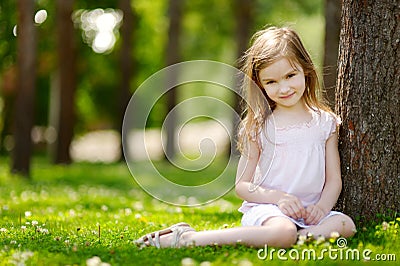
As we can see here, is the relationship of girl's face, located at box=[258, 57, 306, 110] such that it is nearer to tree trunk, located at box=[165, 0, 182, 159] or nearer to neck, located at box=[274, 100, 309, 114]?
neck, located at box=[274, 100, 309, 114]

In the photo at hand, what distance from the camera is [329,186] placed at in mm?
5617

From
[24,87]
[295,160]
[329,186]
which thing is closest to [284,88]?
[295,160]

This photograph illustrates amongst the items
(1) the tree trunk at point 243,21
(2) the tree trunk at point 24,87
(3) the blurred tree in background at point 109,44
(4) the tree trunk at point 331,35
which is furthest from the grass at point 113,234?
(1) the tree trunk at point 243,21

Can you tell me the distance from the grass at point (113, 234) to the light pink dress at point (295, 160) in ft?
1.72

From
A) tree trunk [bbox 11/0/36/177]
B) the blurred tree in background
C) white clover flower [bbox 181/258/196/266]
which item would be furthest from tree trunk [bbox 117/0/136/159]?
white clover flower [bbox 181/258/196/266]

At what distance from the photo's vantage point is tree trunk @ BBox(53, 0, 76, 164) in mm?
17969

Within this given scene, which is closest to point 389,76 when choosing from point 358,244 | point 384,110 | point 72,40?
point 384,110

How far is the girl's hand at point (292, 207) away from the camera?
209 inches

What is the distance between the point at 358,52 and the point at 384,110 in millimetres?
498

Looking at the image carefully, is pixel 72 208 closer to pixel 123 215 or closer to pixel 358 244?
pixel 123 215

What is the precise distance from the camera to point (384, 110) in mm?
5605

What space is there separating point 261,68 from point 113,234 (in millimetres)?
1748

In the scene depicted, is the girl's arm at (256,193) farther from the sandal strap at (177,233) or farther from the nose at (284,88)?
the sandal strap at (177,233)

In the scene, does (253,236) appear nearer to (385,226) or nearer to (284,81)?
(385,226)
